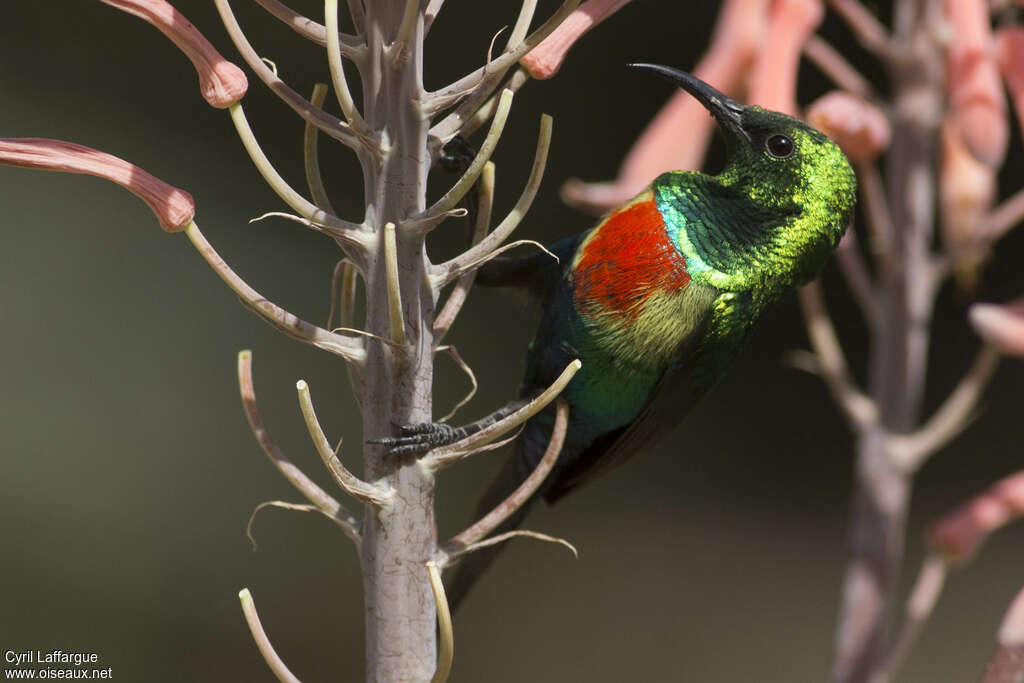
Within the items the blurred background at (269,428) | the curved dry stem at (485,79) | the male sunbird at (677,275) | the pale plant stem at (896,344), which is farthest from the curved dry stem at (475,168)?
the blurred background at (269,428)

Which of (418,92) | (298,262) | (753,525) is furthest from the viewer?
(753,525)

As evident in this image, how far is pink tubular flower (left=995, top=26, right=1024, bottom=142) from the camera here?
32.8 inches

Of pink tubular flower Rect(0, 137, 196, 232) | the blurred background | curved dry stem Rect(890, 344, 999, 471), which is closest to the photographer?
pink tubular flower Rect(0, 137, 196, 232)

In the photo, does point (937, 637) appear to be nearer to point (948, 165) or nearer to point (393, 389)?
point (948, 165)

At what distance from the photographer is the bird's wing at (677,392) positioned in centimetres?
88

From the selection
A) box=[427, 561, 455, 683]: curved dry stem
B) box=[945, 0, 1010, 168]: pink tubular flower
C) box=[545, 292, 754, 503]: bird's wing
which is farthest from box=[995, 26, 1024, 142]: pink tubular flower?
box=[427, 561, 455, 683]: curved dry stem

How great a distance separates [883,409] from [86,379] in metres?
1.64

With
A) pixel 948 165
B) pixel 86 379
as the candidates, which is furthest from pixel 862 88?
pixel 86 379

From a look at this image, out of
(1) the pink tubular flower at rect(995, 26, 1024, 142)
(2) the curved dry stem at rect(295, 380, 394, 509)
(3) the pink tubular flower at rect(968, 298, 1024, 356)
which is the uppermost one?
(1) the pink tubular flower at rect(995, 26, 1024, 142)

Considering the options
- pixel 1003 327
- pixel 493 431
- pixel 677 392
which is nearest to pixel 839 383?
pixel 677 392

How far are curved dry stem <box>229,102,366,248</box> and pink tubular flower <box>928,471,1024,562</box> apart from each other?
1.58 feet

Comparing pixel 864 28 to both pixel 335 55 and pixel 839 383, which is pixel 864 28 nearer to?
pixel 839 383

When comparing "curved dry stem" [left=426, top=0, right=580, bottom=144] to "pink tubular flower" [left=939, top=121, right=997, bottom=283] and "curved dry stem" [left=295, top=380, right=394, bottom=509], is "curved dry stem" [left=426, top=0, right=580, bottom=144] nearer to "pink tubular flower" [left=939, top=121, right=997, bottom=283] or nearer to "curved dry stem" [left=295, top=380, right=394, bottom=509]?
"curved dry stem" [left=295, top=380, right=394, bottom=509]

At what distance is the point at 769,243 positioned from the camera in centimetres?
86
